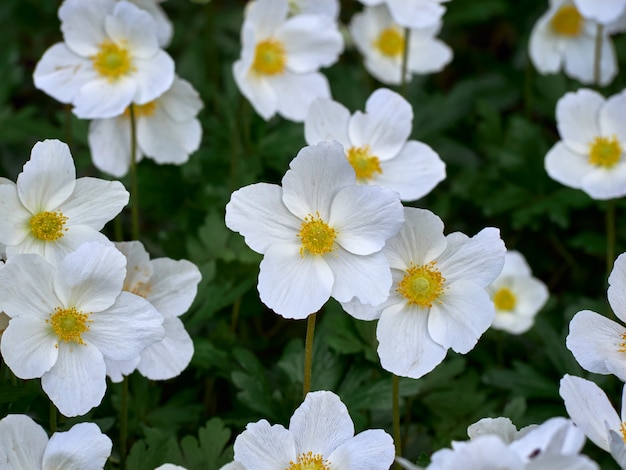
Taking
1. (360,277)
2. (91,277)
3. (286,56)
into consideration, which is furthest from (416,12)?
A: (91,277)

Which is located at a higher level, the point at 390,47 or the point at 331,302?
the point at 390,47

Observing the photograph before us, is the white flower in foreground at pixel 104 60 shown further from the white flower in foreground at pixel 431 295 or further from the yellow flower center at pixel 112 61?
the white flower in foreground at pixel 431 295

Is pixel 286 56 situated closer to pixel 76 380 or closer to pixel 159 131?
pixel 159 131

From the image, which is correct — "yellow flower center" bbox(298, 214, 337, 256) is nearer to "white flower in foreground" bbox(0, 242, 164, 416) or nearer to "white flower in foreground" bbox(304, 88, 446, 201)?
"white flower in foreground" bbox(0, 242, 164, 416)

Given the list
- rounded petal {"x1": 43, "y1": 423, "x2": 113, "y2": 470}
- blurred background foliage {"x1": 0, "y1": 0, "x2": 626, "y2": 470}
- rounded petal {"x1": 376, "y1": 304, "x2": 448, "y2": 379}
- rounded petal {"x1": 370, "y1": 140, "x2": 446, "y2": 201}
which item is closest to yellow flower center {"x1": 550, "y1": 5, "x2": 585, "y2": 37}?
blurred background foliage {"x1": 0, "y1": 0, "x2": 626, "y2": 470}

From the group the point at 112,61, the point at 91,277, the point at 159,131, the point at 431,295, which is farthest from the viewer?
the point at 159,131
